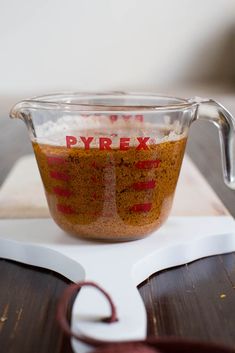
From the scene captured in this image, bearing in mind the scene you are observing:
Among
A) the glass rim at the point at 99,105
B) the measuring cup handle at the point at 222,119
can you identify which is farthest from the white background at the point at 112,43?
the measuring cup handle at the point at 222,119

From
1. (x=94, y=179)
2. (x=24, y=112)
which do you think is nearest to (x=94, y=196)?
(x=94, y=179)

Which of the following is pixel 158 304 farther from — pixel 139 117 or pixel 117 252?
pixel 139 117

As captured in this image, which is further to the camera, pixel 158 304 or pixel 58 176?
pixel 58 176

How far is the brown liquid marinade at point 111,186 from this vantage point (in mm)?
592

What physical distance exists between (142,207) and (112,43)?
3052 millimetres

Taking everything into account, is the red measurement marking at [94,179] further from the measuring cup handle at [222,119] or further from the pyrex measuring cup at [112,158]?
the measuring cup handle at [222,119]

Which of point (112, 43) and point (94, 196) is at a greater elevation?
point (112, 43)

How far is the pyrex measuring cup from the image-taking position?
1.94 feet

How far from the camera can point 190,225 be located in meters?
0.70

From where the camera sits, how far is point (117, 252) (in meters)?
0.60

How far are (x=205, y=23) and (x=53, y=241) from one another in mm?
3066

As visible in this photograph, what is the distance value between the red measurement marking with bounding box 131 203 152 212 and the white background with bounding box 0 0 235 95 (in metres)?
2.92

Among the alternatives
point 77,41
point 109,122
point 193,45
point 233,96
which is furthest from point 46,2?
point 109,122

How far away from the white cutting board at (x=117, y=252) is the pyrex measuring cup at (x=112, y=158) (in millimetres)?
29
